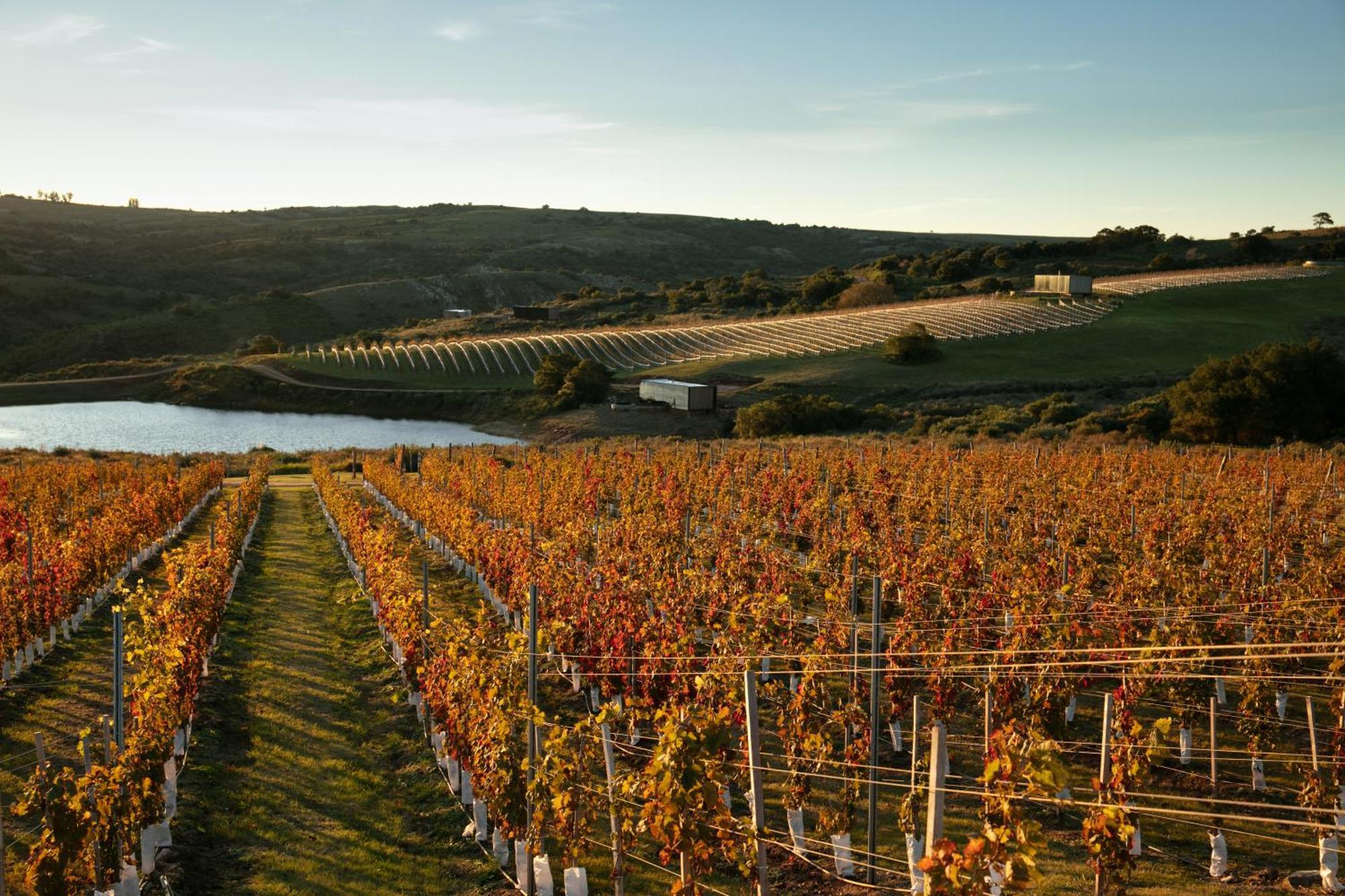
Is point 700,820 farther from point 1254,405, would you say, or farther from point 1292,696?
point 1254,405

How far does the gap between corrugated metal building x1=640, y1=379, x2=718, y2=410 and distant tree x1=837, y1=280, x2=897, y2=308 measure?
114ft

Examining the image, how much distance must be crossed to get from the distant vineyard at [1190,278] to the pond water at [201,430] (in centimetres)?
5149

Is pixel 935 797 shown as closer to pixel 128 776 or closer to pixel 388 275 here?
pixel 128 776

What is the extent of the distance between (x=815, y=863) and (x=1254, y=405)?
125ft

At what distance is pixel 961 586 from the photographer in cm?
1433

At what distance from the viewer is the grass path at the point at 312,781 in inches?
330

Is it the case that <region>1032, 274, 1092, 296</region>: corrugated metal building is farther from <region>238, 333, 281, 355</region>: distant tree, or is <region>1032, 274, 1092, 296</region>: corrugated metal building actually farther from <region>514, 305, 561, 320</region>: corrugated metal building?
<region>238, 333, 281, 355</region>: distant tree

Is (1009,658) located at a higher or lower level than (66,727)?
higher

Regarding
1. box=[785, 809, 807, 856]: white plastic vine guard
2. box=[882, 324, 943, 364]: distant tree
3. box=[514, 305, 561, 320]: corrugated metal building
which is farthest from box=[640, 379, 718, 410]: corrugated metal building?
box=[785, 809, 807, 856]: white plastic vine guard

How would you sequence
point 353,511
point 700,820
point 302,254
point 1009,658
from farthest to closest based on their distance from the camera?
point 302,254
point 353,511
point 1009,658
point 700,820

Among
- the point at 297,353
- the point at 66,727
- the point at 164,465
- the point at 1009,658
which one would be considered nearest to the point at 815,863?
the point at 1009,658

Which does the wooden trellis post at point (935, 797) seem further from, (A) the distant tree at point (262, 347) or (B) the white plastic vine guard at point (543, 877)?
(A) the distant tree at point (262, 347)

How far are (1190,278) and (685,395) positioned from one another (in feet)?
176

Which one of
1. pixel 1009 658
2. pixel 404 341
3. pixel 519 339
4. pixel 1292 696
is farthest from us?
pixel 404 341
